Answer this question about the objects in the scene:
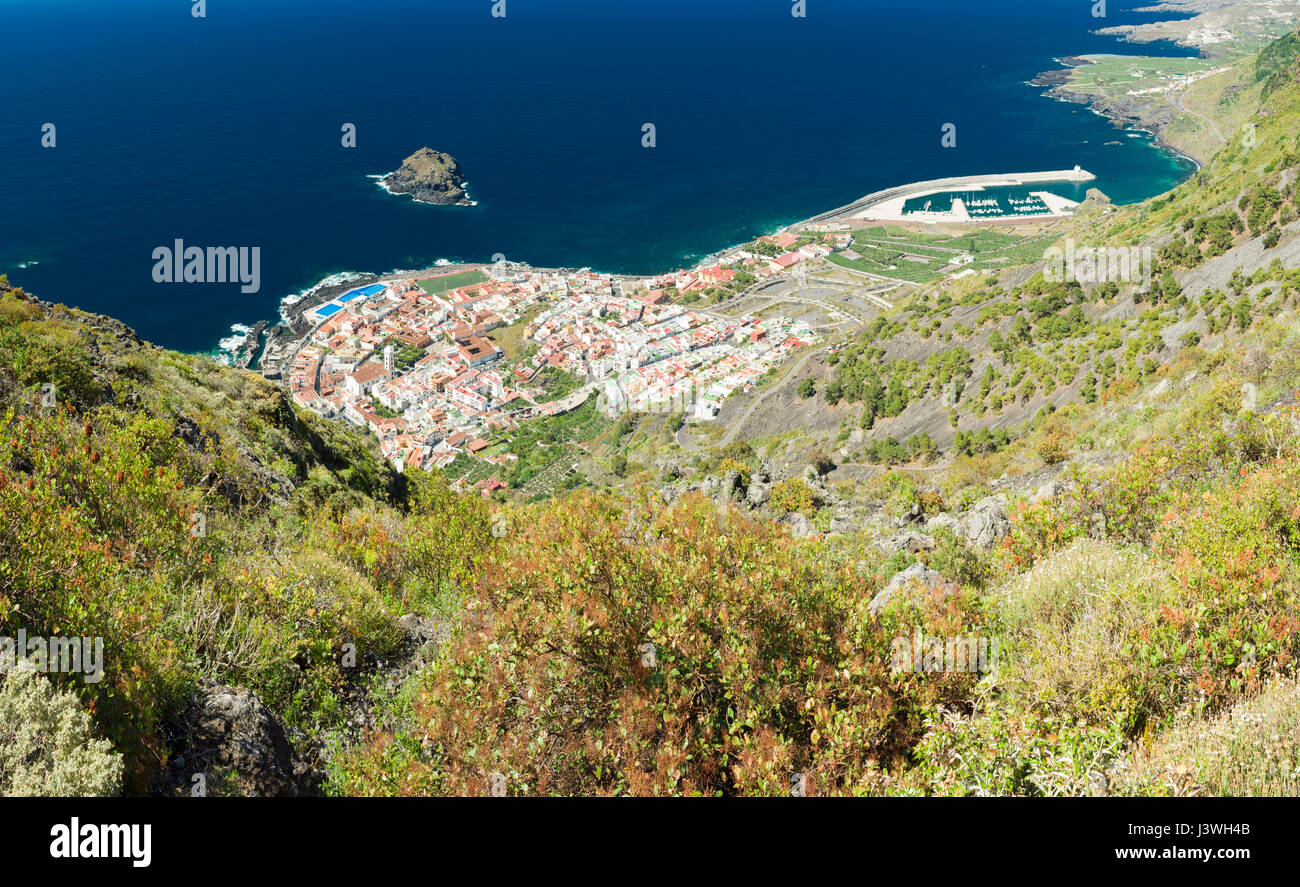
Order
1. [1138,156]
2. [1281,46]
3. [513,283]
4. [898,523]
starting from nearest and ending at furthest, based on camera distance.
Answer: [898,523], [513,283], [1281,46], [1138,156]

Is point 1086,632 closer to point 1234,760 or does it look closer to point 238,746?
point 1234,760

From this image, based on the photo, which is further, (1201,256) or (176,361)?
(1201,256)

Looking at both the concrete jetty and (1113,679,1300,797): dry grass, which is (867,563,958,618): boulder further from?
the concrete jetty

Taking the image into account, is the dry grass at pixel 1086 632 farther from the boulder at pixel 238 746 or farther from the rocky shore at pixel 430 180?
the rocky shore at pixel 430 180

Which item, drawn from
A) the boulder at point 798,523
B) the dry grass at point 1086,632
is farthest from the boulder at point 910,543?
the dry grass at point 1086,632
